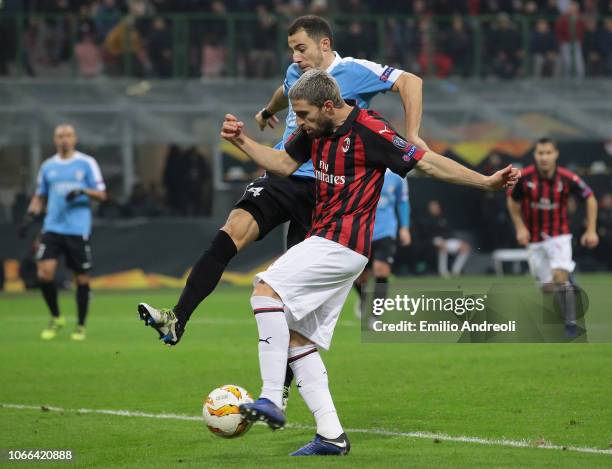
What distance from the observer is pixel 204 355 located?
12.5 m

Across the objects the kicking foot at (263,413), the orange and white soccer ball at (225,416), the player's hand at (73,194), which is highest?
the player's hand at (73,194)

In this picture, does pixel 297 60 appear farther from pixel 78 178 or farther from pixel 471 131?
pixel 471 131

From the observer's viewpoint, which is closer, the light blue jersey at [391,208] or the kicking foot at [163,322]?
the kicking foot at [163,322]

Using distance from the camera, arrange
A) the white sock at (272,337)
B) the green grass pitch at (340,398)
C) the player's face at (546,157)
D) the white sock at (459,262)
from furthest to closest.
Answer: the white sock at (459,262), the player's face at (546,157), the green grass pitch at (340,398), the white sock at (272,337)

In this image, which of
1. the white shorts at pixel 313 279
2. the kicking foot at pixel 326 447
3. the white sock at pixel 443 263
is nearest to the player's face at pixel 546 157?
the white shorts at pixel 313 279

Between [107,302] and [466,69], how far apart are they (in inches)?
465

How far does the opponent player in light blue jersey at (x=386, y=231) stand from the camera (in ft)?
50.7

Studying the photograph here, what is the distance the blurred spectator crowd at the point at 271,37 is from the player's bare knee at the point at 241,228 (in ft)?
62.6

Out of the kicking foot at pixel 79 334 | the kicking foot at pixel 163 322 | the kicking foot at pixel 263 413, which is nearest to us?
the kicking foot at pixel 263 413

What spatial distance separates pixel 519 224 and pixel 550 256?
1.98ft

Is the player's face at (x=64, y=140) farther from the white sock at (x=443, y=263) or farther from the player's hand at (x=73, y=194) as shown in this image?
the white sock at (x=443, y=263)

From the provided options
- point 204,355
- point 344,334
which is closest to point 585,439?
point 204,355

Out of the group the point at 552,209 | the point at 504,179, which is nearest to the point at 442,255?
the point at 552,209

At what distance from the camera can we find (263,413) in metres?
6.35
